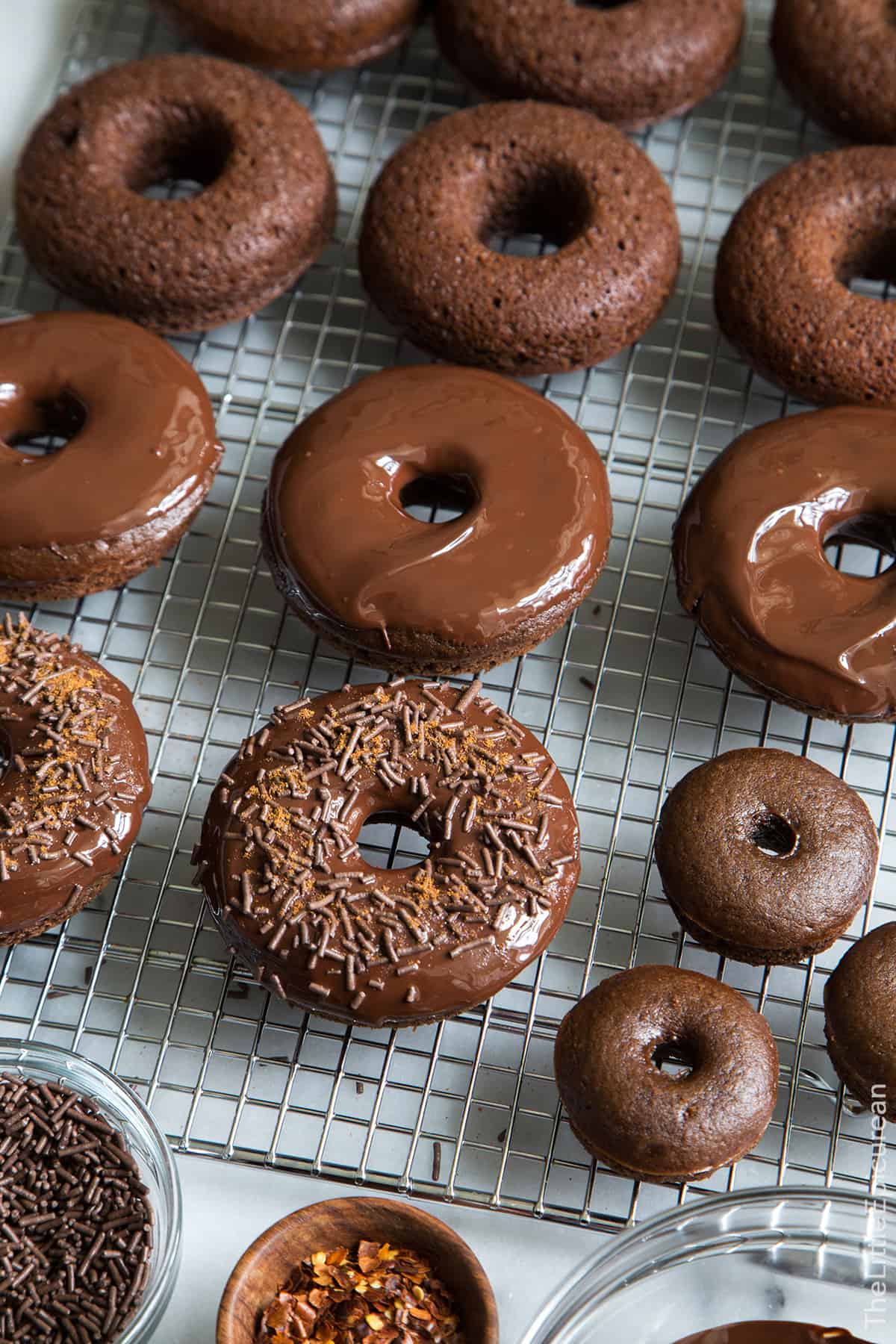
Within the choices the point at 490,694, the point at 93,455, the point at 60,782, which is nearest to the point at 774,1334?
the point at 490,694

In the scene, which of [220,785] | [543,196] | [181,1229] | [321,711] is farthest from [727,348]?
[181,1229]

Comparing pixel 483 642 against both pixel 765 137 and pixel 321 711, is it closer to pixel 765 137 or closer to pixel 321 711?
pixel 321 711

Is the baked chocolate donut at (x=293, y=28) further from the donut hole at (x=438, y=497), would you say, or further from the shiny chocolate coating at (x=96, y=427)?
the donut hole at (x=438, y=497)

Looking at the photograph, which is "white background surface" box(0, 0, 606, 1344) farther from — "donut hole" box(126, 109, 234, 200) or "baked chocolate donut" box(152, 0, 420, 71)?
"baked chocolate donut" box(152, 0, 420, 71)

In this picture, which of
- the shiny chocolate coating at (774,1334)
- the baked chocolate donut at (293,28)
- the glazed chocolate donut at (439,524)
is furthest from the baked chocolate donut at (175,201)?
the shiny chocolate coating at (774,1334)

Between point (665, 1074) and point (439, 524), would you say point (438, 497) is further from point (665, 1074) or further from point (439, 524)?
point (665, 1074)
